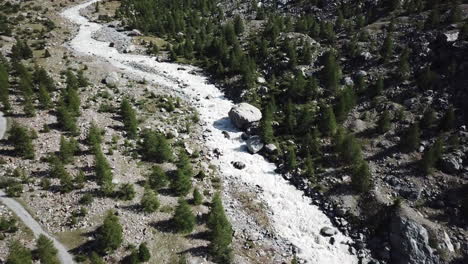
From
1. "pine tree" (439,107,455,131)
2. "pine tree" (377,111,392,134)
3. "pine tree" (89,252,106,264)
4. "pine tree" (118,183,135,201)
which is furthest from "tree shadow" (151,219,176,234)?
"pine tree" (439,107,455,131)

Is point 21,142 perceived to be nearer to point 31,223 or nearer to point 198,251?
point 31,223

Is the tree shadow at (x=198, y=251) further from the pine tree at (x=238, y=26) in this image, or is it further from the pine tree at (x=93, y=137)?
the pine tree at (x=238, y=26)

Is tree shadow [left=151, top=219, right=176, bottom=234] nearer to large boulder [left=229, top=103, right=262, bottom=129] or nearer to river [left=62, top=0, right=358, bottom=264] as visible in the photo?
river [left=62, top=0, right=358, bottom=264]

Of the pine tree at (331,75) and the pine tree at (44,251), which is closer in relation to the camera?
the pine tree at (44,251)

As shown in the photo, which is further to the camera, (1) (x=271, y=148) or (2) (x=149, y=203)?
(1) (x=271, y=148)

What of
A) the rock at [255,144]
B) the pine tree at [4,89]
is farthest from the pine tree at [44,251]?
the rock at [255,144]

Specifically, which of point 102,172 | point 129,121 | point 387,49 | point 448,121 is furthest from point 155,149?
point 387,49

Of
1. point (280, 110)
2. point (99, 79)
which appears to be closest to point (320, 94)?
point (280, 110)
